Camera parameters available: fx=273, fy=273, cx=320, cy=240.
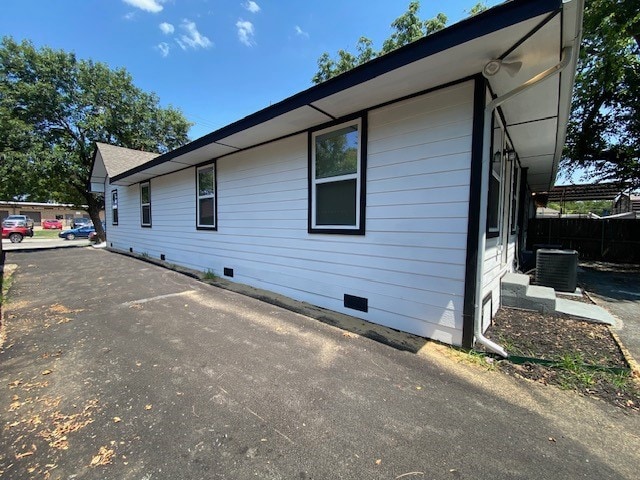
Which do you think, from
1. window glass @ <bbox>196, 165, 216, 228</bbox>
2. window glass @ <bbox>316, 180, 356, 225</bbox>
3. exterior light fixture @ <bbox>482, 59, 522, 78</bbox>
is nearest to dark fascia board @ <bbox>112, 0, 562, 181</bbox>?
exterior light fixture @ <bbox>482, 59, 522, 78</bbox>

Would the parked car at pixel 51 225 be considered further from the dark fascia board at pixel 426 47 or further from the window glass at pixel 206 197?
the dark fascia board at pixel 426 47

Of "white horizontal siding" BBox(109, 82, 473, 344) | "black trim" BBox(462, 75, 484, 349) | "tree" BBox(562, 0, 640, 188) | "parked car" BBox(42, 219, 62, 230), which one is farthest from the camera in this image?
"parked car" BBox(42, 219, 62, 230)

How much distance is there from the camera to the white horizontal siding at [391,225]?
2.87 metres

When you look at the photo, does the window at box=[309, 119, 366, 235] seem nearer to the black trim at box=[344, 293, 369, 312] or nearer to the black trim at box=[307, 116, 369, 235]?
the black trim at box=[307, 116, 369, 235]

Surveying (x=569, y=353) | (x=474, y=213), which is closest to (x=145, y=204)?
(x=474, y=213)

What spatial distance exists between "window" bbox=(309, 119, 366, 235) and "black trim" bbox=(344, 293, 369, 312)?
0.89 m

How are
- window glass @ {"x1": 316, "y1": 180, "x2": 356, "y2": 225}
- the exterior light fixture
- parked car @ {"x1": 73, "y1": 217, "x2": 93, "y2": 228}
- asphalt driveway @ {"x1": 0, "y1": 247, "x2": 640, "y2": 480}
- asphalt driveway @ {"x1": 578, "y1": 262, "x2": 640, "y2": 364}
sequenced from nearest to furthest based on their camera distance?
asphalt driveway @ {"x1": 0, "y1": 247, "x2": 640, "y2": 480} → the exterior light fixture → asphalt driveway @ {"x1": 578, "y1": 262, "x2": 640, "y2": 364} → window glass @ {"x1": 316, "y1": 180, "x2": 356, "y2": 225} → parked car @ {"x1": 73, "y1": 217, "x2": 93, "y2": 228}

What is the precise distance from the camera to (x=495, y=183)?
3.75 meters

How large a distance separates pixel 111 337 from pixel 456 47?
4.56 meters

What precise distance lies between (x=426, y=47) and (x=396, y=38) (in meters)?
19.3

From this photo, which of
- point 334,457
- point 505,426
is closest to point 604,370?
point 505,426

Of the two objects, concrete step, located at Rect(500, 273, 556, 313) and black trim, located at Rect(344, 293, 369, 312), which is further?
concrete step, located at Rect(500, 273, 556, 313)

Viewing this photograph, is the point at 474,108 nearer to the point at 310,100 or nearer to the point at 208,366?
the point at 310,100

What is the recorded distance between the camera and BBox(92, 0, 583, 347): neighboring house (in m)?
2.40
